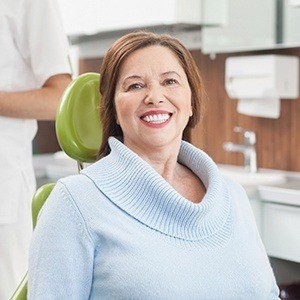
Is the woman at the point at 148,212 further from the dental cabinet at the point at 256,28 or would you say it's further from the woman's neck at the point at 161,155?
the dental cabinet at the point at 256,28

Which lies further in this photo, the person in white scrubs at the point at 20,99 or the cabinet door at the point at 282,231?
the cabinet door at the point at 282,231

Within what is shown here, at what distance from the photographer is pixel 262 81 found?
342 cm

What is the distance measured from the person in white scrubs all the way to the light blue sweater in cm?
58

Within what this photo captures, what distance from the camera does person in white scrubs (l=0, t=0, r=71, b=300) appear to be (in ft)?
6.62

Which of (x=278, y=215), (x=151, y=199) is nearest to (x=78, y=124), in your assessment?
(x=151, y=199)

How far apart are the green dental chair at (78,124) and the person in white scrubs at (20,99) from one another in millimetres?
346

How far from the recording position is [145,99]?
5.00 feet

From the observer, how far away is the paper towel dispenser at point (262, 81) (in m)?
3.40

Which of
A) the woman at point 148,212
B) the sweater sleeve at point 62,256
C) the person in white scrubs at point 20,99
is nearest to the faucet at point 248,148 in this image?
the person in white scrubs at point 20,99

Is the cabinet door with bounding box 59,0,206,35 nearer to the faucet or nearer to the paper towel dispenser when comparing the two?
the paper towel dispenser

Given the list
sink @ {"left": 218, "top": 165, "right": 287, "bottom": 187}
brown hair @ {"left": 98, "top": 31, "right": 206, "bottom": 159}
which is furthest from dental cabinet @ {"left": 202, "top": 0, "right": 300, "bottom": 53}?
brown hair @ {"left": 98, "top": 31, "right": 206, "bottom": 159}

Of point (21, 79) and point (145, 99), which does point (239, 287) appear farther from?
point (21, 79)

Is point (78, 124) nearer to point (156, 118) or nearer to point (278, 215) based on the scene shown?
point (156, 118)

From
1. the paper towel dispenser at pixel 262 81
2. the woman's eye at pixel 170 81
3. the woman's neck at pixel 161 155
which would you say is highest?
the woman's eye at pixel 170 81
